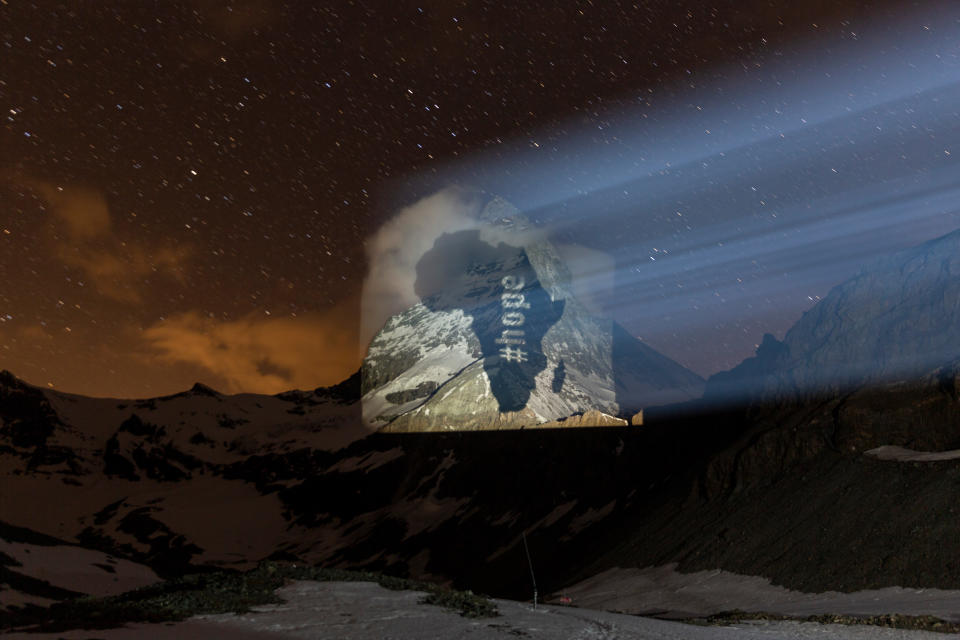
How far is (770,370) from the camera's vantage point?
8238cm

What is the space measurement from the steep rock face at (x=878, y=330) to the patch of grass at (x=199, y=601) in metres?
53.1

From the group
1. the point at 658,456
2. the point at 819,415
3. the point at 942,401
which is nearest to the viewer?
the point at 942,401

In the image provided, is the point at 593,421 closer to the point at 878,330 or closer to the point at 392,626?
the point at 878,330

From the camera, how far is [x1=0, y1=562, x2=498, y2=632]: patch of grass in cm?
1623

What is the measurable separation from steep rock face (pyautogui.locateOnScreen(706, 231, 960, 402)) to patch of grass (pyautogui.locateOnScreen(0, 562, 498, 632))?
53.1 meters

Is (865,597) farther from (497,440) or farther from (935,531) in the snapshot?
(497,440)

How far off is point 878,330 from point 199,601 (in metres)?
67.9

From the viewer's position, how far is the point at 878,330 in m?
68.4

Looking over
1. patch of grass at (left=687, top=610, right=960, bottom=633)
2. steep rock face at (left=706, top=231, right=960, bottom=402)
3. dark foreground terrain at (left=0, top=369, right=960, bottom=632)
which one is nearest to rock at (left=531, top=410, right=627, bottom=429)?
dark foreground terrain at (left=0, top=369, right=960, bottom=632)

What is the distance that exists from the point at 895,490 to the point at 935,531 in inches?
322

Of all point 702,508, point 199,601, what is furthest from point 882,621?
point 702,508

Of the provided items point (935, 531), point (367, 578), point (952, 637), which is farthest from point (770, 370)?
point (367, 578)

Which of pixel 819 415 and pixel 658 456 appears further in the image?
pixel 658 456

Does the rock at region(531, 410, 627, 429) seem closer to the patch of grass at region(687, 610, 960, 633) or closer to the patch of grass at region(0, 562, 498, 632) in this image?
the patch of grass at region(687, 610, 960, 633)
